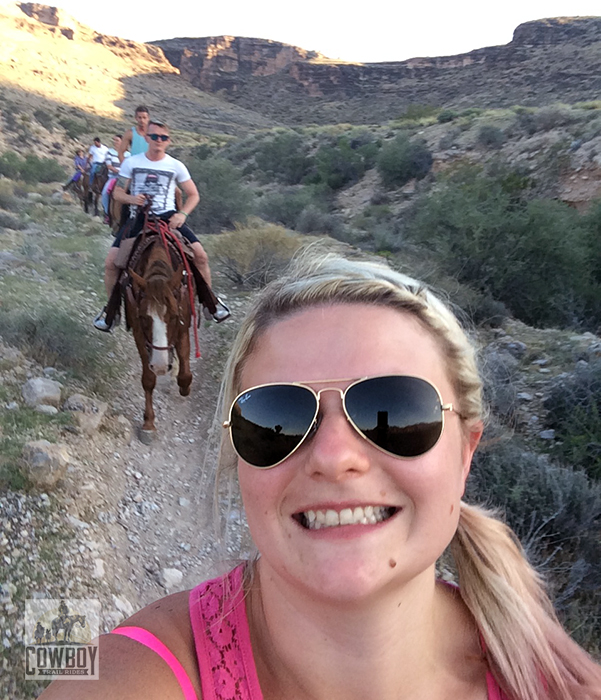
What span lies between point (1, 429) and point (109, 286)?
6.23ft

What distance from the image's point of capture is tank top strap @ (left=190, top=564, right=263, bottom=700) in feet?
3.66

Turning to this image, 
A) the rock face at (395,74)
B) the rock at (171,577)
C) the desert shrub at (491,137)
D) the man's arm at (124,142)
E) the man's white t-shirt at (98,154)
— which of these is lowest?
the rock at (171,577)

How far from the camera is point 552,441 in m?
4.96

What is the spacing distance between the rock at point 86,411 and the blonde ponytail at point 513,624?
414 centimetres

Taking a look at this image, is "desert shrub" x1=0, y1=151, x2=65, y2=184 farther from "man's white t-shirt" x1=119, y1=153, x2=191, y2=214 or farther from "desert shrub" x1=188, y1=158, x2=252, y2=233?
"man's white t-shirt" x1=119, y1=153, x2=191, y2=214

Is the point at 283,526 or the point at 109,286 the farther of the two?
the point at 109,286

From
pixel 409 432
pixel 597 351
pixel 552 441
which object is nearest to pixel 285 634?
pixel 409 432

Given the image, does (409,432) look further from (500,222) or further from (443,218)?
(443,218)

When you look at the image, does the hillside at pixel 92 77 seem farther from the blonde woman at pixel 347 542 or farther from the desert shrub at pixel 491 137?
the blonde woman at pixel 347 542

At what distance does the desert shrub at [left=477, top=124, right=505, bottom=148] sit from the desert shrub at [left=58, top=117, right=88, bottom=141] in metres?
25.7

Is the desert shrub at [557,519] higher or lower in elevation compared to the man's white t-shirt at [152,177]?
lower

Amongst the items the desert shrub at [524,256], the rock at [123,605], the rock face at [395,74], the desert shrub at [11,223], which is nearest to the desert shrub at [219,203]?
the desert shrub at [11,223]

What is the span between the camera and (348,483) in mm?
1103

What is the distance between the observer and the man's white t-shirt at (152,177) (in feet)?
18.4
